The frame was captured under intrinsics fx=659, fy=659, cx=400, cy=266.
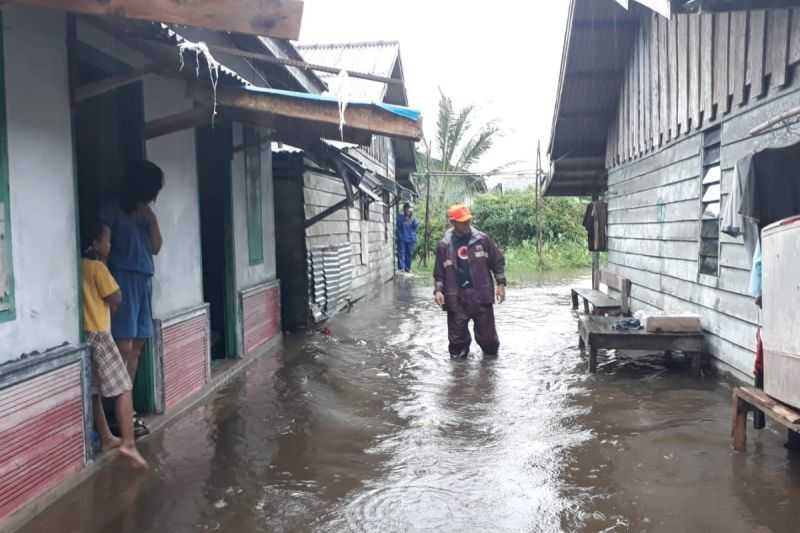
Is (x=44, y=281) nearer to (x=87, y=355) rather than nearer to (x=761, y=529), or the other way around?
(x=87, y=355)

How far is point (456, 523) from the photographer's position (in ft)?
11.2

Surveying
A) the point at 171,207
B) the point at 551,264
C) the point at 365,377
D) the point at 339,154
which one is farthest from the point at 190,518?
the point at 551,264

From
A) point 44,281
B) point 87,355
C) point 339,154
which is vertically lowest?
point 87,355

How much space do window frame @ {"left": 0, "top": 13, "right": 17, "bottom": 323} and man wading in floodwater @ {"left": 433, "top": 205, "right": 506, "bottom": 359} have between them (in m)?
4.95

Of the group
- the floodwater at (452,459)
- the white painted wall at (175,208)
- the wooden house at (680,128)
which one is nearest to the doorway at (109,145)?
the white painted wall at (175,208)

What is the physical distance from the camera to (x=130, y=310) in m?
4.39

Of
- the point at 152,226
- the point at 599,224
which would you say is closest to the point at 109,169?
the point at 152,226

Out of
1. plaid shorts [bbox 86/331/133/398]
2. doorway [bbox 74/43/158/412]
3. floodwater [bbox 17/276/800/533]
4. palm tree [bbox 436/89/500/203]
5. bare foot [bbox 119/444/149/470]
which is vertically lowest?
floodwater [bbox 17/276/800/533]

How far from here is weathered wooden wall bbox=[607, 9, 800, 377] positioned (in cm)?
554

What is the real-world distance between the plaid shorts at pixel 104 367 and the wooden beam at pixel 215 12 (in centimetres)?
197

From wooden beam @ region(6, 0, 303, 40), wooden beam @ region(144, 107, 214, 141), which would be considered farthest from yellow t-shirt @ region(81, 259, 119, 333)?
wooden beam @ region(6, 0, 303, 40)

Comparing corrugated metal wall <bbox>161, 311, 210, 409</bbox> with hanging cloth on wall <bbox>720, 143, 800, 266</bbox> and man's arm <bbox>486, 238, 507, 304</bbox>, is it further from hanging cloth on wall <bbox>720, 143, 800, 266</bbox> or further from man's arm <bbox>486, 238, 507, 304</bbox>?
hanging cloth on wall <bbox>720, 143, 800, 266</bbox>

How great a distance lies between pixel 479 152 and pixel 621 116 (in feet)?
55.0

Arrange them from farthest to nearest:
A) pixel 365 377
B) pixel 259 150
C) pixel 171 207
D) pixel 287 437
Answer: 1. pixel 259 150
2. pixel 365 377
3. pixel 171 207
4. pixel 287 437
